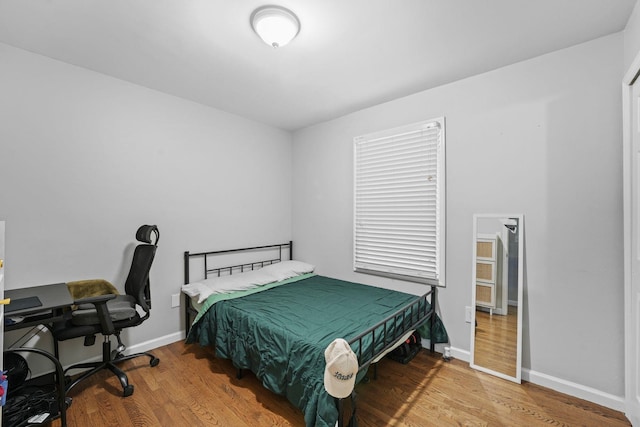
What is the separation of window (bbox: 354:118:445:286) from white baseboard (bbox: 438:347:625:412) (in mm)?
939

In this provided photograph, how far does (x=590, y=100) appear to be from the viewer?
6.59 feet

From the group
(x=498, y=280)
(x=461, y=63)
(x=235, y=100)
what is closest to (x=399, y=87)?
Result: (x=461, y=63)

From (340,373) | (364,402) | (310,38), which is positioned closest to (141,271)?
(340,373)

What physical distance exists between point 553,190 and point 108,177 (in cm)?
367

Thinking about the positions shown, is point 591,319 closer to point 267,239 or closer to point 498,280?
point 498,280

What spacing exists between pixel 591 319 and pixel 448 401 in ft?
3.84

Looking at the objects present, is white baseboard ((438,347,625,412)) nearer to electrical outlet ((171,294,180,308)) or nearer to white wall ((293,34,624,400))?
white wall ((293,34,624,400))

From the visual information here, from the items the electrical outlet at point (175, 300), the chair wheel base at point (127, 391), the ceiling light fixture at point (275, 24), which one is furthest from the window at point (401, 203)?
the chair wheel base at point (127, 391)

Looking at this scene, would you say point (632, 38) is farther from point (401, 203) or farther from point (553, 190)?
point (401, 203)

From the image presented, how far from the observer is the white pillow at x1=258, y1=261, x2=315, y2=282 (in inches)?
130

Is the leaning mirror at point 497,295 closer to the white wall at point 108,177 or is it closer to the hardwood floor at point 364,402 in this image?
the hardwood floor at point 364,402

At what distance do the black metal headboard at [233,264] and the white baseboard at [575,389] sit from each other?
112 inches

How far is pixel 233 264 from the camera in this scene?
3.41m

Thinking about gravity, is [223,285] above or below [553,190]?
below
